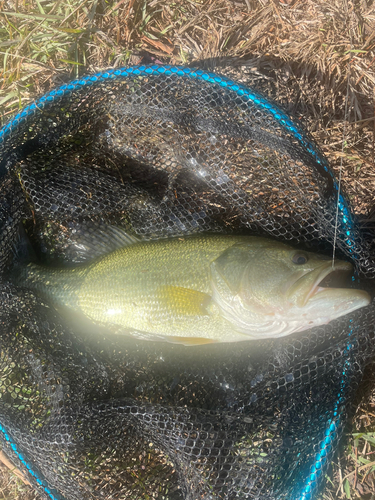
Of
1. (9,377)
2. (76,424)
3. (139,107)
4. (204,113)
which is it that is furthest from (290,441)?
(139,107)

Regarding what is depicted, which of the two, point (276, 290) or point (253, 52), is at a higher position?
point (253, 52)

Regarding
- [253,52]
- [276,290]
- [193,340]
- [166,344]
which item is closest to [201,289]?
[193,340]

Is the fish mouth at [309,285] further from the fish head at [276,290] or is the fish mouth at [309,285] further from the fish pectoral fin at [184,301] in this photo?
the fish pectoral fin at [184,301]

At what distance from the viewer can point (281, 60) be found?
9.59 ft

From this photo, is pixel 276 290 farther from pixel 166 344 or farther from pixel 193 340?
pixel 166 344

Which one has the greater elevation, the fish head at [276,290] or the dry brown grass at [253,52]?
the dry brown grass at [253,52]

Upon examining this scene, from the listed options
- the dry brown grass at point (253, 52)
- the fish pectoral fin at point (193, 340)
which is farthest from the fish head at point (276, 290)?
the dry brown grass at point (253, 52)

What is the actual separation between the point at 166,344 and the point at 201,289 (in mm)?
602

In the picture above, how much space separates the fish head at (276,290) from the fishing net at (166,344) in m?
0.31

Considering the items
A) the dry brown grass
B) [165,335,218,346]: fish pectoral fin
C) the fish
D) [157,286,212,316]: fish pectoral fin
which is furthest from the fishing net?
the dry brown grass

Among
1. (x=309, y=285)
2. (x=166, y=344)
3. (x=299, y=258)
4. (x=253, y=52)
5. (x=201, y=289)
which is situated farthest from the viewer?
(x=253, y=52)

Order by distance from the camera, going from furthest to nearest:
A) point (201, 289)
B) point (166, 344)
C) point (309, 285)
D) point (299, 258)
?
point (166, 344), point (201, 289), point (299, 258), point (309, 285)

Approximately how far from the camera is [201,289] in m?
2.36

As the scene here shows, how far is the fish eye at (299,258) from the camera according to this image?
218 cm
